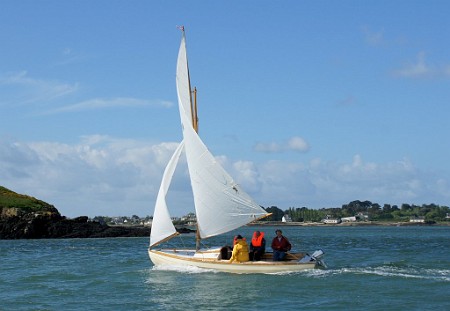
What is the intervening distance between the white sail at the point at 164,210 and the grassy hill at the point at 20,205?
7434cm

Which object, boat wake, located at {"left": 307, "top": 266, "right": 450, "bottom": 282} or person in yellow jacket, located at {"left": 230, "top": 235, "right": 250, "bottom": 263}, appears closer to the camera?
boat wake, located at {"left": 307, "top": 266, "right": 450, "bottom": 282}

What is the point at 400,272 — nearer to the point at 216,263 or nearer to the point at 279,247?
the point at 279,247

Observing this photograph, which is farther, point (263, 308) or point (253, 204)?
point (253, 204)

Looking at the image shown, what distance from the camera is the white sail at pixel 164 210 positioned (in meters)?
40.0

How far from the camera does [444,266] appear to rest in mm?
43062

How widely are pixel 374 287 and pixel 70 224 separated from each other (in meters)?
84.3

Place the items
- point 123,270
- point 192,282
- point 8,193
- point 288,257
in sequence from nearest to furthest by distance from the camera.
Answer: point 192,282 → point 288,257 → point 123,270 → point 8,193

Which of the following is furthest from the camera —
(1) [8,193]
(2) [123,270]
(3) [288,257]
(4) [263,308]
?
(1) [8,193]

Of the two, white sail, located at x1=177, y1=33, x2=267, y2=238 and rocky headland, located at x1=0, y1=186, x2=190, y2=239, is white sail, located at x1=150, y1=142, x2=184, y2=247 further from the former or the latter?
rocky headland, located at x1=0, y1=186, x2=190, y2=239

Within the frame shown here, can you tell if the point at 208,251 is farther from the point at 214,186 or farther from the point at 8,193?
the point at 8,193

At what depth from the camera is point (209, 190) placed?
127 ft

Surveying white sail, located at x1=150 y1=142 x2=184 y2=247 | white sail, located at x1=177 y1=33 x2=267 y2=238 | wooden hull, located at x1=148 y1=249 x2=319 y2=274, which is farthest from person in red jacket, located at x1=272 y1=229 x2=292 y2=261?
white sail, located at x1=150 y1=142 x2=184 y2=247

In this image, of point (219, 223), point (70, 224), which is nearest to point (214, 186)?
point (219, 223)

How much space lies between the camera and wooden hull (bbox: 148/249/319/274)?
1411 inches
